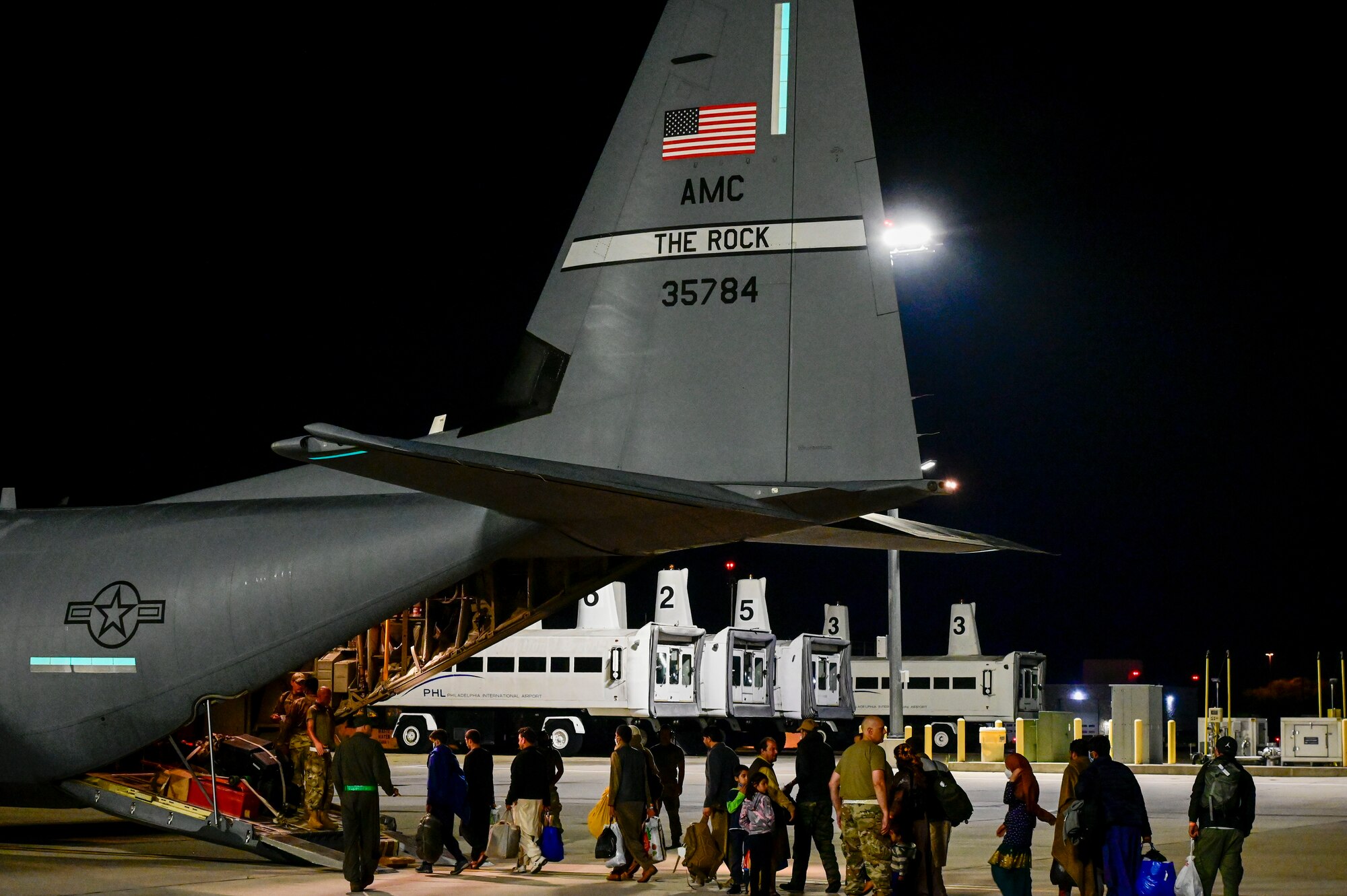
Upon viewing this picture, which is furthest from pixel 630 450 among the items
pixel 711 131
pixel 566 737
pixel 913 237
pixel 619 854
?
pixel 566 737

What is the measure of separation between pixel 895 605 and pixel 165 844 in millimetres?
11721

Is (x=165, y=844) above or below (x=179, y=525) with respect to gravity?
below

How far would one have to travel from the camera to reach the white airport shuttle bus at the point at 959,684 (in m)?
42.3

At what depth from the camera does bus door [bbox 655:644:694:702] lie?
3438cm

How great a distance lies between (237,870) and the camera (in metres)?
12.8

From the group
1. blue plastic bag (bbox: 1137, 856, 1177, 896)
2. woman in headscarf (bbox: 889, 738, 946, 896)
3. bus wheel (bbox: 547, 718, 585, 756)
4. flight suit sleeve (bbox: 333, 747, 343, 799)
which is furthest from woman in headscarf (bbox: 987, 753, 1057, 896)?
bus wheel (bbox: 547, 718, 585, 756)

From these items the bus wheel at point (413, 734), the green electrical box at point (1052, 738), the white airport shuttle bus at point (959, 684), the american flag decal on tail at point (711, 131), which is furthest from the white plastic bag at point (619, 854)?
the white airport shuttle bus at point (959, 684)

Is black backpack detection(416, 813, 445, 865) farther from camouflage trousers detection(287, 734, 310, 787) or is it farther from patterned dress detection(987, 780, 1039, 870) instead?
patterned dress detection(987, 780, 1039, 870)

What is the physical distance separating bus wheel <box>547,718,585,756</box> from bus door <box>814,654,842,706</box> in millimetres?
6471

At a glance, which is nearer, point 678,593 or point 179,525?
point 179,525

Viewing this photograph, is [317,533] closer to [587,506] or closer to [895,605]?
[587,506]

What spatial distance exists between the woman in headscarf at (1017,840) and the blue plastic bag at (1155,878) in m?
0.72

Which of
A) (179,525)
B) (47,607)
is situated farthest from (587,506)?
(47,607)

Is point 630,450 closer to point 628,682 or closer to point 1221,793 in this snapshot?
point 1221,793
